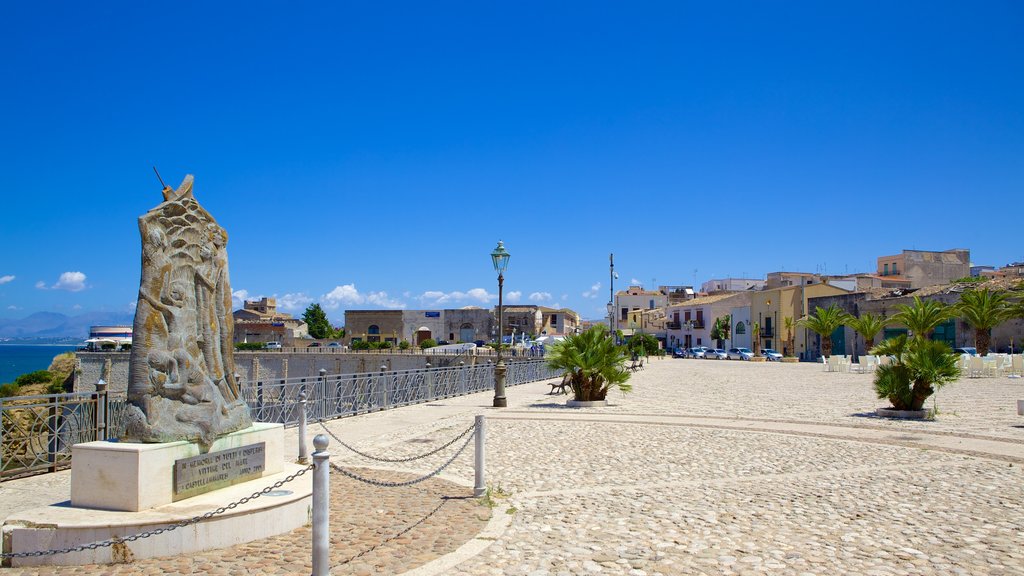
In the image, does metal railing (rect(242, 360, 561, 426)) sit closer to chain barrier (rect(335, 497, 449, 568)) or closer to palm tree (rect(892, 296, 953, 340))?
chain barrier (rect(335, 497, 449, 568))

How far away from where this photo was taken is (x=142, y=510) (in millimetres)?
5656

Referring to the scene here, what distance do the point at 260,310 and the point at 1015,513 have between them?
10371 centimetres

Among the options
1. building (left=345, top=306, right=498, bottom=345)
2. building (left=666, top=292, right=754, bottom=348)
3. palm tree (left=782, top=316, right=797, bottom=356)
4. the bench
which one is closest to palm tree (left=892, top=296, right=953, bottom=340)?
palm tree (left=782, top=316, right=797, bottom=356)

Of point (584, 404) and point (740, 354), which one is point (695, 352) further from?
point (584, 404)

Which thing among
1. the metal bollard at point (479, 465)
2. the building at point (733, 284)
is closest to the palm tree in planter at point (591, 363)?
the metal bollard at point (479, 465)

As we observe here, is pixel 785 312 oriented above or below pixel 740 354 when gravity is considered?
above

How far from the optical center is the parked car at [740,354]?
188 ft

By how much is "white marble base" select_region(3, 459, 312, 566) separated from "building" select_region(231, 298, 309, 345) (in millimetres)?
83135

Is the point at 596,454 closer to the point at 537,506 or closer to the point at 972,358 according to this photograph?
the point at 537,506

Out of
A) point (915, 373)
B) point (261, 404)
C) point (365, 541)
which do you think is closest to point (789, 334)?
point (915, 373)

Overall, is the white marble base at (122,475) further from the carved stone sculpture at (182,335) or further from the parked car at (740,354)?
the parked car at (740,354)

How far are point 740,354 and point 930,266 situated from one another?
109ft

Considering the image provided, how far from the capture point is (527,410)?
17141mm

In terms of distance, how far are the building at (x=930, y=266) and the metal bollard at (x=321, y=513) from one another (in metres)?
81.8
